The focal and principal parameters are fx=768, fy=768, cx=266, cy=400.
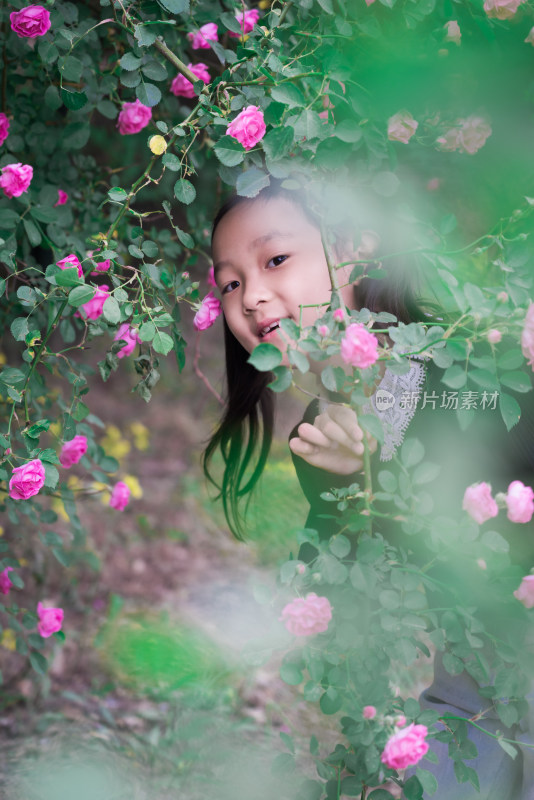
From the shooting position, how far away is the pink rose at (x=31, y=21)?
1.16m

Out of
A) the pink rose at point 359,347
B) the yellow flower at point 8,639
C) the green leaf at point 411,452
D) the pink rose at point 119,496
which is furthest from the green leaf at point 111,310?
the yellow flower at point 8,639

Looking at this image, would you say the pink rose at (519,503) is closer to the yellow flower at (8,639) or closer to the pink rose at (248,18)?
the pink rose at (248,18)

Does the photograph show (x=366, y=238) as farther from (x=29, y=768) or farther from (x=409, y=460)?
(x=29, y=768)

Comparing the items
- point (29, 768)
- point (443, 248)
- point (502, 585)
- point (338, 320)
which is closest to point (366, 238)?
point (443, 248)

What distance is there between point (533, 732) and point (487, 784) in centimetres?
14

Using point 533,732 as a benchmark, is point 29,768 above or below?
below

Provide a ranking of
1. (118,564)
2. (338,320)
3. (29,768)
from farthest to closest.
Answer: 1. (118,564)
2. (29,768)
3. (338,320)

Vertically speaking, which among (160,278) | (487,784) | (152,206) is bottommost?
(152,206)

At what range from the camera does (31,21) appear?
1.16m

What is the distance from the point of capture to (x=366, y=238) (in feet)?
4.43

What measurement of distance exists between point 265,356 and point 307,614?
1.25ft

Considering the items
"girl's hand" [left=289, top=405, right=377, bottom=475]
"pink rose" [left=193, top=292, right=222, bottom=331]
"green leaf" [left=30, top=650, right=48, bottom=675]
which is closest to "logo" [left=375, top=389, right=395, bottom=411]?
"girl's hand" [left=289, top=405, right=377, bottom=475]

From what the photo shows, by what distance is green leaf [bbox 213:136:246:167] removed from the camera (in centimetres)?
102

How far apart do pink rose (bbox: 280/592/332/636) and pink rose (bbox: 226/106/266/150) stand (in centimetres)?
62
